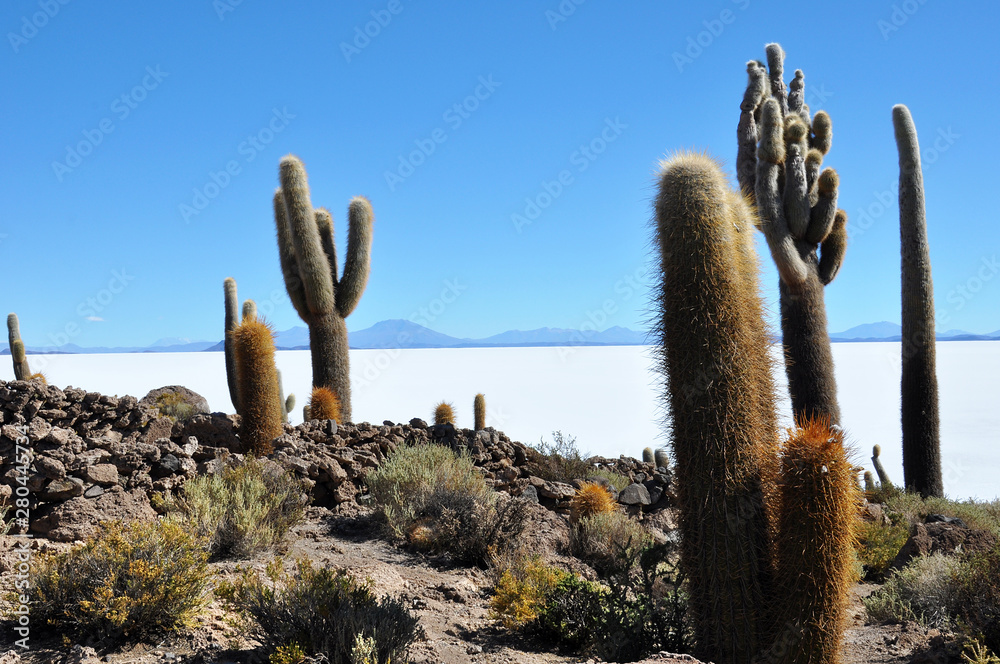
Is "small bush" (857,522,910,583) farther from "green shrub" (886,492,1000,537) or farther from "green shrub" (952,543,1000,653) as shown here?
"green shrub" (952,543,1000,653)

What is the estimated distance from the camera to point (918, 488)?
43.4ft

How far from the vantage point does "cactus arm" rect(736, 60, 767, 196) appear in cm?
1416

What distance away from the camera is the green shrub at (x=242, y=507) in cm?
634

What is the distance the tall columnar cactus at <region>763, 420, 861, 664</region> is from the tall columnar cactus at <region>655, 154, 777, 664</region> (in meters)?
0.18

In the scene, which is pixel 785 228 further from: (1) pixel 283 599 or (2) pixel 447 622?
(1) pixel 283 599

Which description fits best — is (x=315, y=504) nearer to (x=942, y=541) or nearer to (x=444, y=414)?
(x=444, y=414)

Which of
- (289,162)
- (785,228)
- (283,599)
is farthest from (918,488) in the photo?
(289,162)

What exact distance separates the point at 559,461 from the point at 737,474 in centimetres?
667

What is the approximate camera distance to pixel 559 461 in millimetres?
11266

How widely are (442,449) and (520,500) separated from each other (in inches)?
91.9

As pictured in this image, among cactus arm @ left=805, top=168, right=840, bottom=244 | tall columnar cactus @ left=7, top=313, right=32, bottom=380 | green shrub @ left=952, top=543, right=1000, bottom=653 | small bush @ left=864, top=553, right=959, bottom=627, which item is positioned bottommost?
small bush @ left=864, top=553, right=959, bottom=627

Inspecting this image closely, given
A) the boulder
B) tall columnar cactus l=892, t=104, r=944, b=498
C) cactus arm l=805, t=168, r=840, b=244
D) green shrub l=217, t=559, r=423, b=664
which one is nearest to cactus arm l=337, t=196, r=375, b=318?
cactus arm l=805, t=168, r=840, b=244

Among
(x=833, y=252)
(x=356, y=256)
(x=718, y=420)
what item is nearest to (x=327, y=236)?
(x=356, y=256)

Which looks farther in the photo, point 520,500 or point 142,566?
point 520,500
